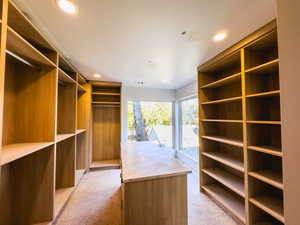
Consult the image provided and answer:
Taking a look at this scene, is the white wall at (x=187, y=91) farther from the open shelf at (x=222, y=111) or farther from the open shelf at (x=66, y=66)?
the open shelf at (x=66, y=66)

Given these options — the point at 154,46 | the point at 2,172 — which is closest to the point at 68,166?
the point at 2,172

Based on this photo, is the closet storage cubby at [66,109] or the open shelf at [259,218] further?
the closet storage cubby at [66,109]

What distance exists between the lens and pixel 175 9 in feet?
3.68

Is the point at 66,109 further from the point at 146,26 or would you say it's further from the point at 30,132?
the point at 146,26

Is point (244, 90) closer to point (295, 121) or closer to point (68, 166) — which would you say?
point (295, 121)

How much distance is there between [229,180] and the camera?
1989 millimetres

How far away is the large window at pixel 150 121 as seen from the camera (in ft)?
13.9

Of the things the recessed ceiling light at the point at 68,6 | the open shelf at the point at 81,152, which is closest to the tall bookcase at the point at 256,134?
the recessed ceiling light at the point at 68,6

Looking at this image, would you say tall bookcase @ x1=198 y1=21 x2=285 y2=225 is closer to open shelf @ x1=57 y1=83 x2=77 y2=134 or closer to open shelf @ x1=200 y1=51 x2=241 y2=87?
open shelf @ x1=200 y1=51 x2=241 y2=87

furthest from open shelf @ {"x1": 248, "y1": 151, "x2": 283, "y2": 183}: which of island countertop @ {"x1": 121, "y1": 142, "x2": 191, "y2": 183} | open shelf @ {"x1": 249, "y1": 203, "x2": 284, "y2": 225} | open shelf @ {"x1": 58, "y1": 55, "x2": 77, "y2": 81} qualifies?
open shelf @ {"x1": 58, "y1": 55, "x2": 77, "y2": 81}

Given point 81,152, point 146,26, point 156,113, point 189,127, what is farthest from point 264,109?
point 81,152

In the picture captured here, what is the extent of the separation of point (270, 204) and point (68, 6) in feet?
9.37

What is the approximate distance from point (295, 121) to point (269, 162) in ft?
5.04

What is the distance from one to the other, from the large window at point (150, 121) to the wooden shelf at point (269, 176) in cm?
310
